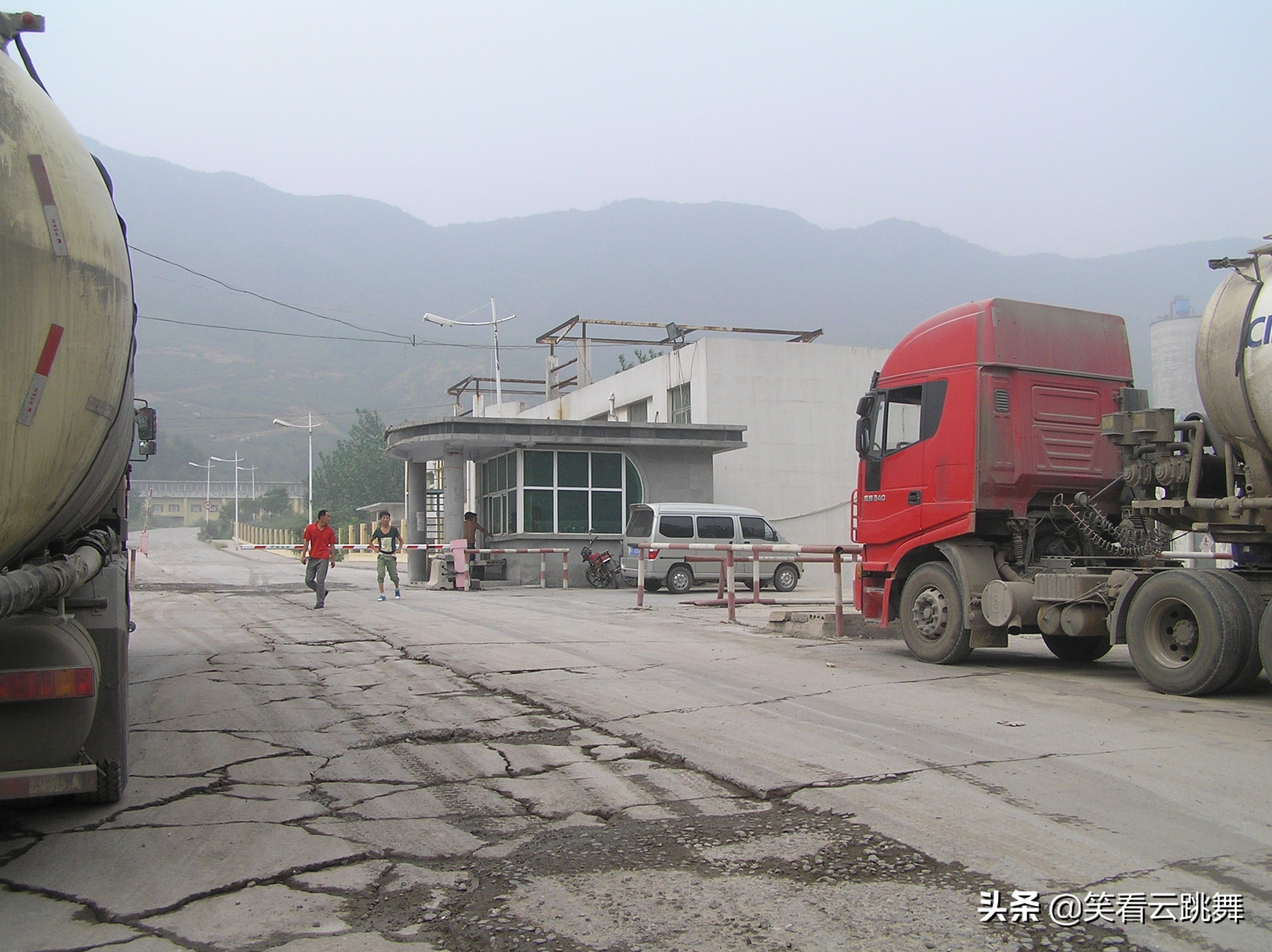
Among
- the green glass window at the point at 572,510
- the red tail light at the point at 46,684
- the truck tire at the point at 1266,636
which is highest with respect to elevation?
the green glass window at the point at 572,510

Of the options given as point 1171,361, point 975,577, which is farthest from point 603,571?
point 1171,361

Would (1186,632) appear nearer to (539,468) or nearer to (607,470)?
(539,468)

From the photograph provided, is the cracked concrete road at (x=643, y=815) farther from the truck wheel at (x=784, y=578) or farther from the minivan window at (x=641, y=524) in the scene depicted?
the truck wheel at (x=784, y=578)

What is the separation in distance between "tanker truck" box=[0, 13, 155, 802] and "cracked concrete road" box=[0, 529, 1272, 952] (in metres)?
0.56

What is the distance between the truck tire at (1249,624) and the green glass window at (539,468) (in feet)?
67.2

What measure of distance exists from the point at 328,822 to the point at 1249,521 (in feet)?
23.7

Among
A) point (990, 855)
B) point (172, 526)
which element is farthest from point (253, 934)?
point (172, 526)

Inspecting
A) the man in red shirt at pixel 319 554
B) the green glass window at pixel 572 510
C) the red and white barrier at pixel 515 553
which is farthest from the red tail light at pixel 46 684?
the green glass window at pixel 572 510

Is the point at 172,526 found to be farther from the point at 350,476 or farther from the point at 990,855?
the point at 990,855

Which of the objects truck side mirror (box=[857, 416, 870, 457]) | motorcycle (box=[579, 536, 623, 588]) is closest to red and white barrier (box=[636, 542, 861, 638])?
truck side mirror (box=[857, 416, 870, 457])

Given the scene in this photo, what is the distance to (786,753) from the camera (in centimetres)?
632

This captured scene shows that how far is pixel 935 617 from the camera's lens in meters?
10.6

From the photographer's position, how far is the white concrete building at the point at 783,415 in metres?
31.6

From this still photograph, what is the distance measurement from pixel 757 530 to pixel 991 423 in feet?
51.2
